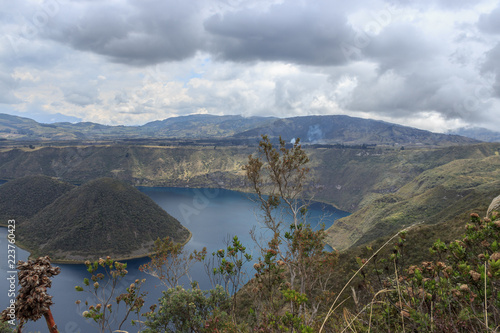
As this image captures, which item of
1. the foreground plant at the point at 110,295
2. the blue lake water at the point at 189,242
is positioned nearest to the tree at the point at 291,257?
the blue lake water at the point at 189,242

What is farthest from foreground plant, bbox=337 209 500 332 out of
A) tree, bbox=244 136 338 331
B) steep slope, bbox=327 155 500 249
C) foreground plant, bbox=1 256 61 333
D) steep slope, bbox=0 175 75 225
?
steep slope, bbox=0 175 75 225

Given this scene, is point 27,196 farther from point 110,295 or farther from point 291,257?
point 291,257

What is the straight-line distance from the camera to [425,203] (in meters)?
98.2

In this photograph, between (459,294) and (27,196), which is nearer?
(459,294)

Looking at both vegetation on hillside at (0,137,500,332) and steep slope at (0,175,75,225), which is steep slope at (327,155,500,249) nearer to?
vegetation on hillside at (0,137,500,332)

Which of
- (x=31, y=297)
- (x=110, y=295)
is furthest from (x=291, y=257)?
(x=31, y=297)

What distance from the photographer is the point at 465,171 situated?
437 ft

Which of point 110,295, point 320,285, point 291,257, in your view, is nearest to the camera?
point 110,295

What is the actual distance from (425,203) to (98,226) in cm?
12198

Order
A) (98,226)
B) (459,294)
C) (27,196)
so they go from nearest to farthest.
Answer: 1. (459,294)
2. (98,226)
3. (27,196)

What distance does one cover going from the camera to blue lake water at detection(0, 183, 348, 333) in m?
55.8

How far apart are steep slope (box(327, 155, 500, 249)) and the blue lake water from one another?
45.0 ft

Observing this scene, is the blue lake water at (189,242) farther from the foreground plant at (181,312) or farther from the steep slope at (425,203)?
the steep slope at (425,203)

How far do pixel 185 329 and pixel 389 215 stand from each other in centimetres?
10584
